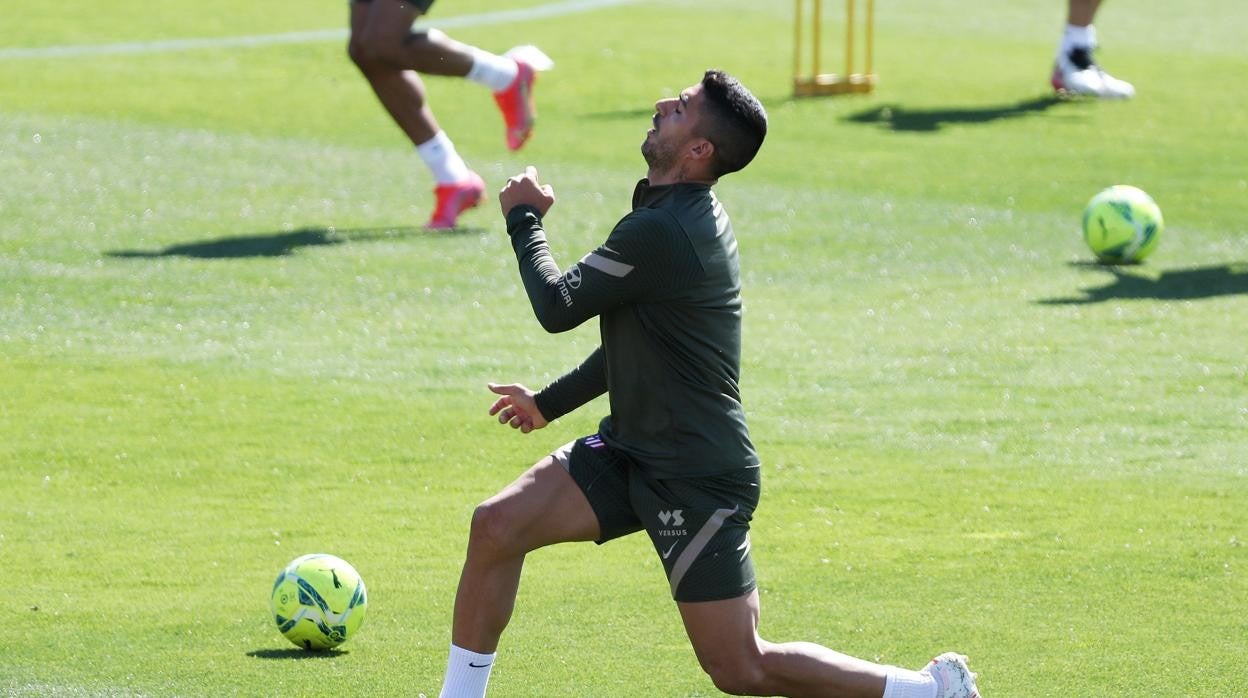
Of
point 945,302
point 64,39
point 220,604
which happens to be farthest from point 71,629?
point 64,39

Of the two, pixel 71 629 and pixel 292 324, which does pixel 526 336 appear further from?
pixel 71 629

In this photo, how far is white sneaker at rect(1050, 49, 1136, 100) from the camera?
19.5m

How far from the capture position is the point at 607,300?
217 inches

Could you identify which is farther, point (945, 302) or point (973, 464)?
point (945, 302)

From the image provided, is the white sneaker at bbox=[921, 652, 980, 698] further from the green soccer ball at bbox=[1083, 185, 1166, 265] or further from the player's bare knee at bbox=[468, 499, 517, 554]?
the green soccer ball at bbox=[1083, 185, 1166, 265]

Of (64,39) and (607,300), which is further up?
(607,300)

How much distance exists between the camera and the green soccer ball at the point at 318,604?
661 cm

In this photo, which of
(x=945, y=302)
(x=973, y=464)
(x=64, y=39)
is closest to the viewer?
(x=973, y=464)

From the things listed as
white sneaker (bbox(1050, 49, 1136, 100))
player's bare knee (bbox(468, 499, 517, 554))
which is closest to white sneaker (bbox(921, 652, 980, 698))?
player's bare knee (bbox(468, 499, 517, 554))

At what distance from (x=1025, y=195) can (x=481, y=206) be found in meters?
4.32

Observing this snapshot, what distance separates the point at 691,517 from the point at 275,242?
28.2 ft

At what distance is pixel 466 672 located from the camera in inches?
228

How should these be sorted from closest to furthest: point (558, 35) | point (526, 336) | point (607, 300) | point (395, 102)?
point (607, 300) → point (526, 336) → point (395, 102) → point (558, 35)

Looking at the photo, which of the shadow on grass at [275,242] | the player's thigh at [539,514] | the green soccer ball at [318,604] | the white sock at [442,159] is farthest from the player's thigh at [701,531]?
the white sock at [442,159]
